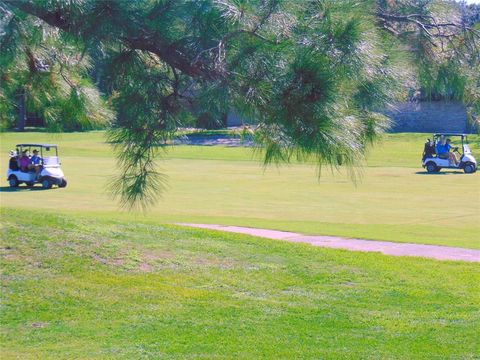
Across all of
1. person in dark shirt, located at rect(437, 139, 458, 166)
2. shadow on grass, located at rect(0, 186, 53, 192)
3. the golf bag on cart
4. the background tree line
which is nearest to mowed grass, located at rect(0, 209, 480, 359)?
the background tree line

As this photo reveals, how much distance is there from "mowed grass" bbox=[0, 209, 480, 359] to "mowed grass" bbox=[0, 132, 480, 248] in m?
1.33

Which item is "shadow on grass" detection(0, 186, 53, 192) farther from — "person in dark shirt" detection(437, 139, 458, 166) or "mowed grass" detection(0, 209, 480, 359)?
"person in dark shirt" detection(437, 139, 458, 166)

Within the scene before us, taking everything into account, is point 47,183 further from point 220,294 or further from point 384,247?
point 220,294

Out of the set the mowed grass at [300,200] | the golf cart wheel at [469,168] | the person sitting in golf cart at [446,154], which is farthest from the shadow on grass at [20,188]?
the golf cart wheel at [469,168]

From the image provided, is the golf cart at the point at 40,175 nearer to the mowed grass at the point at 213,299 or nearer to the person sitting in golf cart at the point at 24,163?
the person sitting in golf cart at the point at 24,163

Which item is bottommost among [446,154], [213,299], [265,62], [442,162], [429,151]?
[213,299]

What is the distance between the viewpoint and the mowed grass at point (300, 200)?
1728cm

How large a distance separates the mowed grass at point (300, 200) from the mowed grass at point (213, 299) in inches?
52.2

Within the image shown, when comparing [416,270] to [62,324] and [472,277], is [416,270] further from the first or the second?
[62,324]

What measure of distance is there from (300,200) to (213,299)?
43.4 ft

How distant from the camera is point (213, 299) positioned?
9.48 m

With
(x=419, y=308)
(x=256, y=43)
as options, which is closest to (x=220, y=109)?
(x=256, y=43)

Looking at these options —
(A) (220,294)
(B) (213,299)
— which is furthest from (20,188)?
(B) (213,299)

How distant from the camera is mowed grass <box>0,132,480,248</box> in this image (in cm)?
1728
